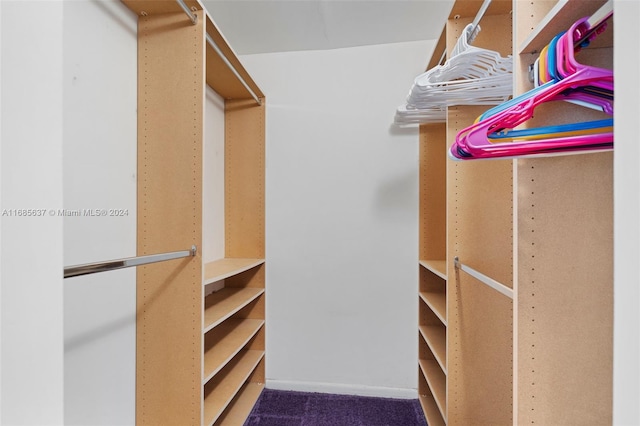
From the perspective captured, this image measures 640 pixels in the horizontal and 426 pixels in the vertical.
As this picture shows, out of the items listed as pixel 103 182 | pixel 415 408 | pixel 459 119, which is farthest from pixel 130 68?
pixel 415 408

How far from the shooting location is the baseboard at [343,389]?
2123 millimetres

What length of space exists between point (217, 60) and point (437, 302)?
178 centimetres

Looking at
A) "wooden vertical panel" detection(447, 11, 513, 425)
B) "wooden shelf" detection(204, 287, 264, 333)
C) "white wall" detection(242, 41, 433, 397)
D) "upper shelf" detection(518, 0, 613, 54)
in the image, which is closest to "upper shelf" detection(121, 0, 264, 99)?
"white wall" detection(242, 41, 433, 397)

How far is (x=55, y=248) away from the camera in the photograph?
50 centimetres

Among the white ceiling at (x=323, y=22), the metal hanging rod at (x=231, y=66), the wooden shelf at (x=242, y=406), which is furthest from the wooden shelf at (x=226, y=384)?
the white ceiling at (x=323, y=22)

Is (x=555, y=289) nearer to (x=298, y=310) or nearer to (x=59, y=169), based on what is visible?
(x=59, y=169)

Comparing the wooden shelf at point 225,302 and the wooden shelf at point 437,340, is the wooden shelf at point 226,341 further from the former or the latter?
the wooden shelf at point 437,340

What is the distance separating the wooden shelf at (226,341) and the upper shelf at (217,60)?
150 cm

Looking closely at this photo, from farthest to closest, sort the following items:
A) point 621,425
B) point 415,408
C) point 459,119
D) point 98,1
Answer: point 415,408 < point 459,119 < point 98,1 < point 621,425

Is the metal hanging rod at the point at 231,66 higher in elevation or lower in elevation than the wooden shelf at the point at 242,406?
higher

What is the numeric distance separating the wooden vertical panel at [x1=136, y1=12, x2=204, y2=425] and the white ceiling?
24.0 inches

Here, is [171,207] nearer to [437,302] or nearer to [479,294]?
[479,294]

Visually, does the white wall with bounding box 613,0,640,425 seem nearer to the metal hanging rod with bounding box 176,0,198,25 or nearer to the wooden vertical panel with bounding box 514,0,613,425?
the wooden vertical panel with bounding box 514,0,613,425

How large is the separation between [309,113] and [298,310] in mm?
1387
